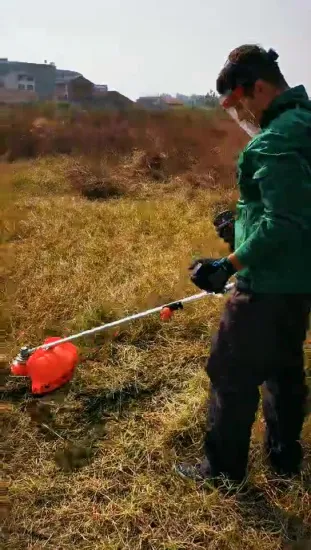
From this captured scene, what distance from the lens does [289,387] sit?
2207mm

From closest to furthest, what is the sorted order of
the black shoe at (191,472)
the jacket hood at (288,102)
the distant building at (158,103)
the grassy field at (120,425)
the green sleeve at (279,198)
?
1. the green sleeve at (279,198)
2. the jacket hood at (288,102)
3. the grassy field at (120,425)
4. the black shoe at (191,472)
5. the distant building at (158,103)

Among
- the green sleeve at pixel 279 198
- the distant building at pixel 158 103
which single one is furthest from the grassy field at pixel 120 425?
the distant building at pixel 158 103

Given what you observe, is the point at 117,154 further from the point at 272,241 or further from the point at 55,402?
the point at 272,241

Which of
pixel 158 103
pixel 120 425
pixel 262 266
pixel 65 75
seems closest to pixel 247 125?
pixel 262 266

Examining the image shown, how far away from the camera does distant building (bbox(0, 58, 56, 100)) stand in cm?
1866

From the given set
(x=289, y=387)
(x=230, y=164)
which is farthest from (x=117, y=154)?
(x=289, y=387)

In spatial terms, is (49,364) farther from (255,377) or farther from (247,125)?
(247,125)

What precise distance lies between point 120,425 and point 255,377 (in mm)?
1059

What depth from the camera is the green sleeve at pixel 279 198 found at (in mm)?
1699

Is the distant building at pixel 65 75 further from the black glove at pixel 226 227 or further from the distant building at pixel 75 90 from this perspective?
the black glove at pixel 226 227

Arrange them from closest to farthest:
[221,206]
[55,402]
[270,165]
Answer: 1. [270,165]
2. [55,402]
3. [221,206]

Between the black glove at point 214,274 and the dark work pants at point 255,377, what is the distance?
0.10 meters

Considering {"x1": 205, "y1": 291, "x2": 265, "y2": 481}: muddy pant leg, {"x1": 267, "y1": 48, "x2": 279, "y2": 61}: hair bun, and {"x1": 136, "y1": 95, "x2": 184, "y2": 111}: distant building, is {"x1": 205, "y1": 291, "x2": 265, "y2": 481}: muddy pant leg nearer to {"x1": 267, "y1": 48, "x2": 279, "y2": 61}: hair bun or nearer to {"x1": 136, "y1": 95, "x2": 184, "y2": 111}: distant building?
{"x1": 267, "y1": 48, "x2": 279, "y2": 61}: hair bun

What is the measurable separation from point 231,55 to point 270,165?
480mm
